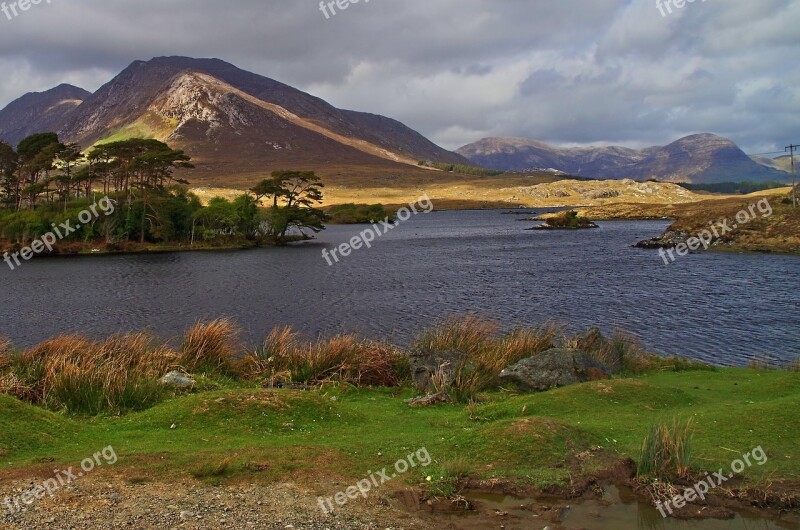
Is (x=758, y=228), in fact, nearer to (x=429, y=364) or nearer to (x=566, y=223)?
(x=566, y=223)

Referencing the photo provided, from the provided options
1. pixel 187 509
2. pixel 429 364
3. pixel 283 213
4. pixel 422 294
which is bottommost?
pixel 422 294

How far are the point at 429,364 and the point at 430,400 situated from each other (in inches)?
96.4

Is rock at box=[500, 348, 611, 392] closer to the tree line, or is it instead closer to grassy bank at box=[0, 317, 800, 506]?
grassy bank at box=[0, 317, 800, 506]

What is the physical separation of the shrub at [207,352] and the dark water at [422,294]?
944 cm

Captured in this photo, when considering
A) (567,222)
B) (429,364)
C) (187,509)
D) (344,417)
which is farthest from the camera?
(567,222)

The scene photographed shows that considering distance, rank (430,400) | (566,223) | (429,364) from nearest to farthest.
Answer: (430,400), (429,364), (566,223)

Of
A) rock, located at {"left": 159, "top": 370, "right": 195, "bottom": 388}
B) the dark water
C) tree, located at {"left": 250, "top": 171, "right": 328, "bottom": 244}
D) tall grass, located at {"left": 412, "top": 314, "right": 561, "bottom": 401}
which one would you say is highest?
tree, located at {"left": 250, "top": 171, "right": 328, "bottom": 244}

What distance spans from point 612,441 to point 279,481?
6.00 metres

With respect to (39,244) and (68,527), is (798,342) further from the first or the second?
(39,244)

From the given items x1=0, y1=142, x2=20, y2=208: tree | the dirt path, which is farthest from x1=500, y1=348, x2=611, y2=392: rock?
x1=0, y1=142, x2=20, y2=208: tree

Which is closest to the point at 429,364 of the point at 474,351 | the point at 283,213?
the point at 474,351

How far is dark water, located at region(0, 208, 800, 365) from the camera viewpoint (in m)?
31.7

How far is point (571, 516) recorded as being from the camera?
894 centimetres

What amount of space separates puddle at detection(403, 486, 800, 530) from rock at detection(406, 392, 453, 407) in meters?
5.79
